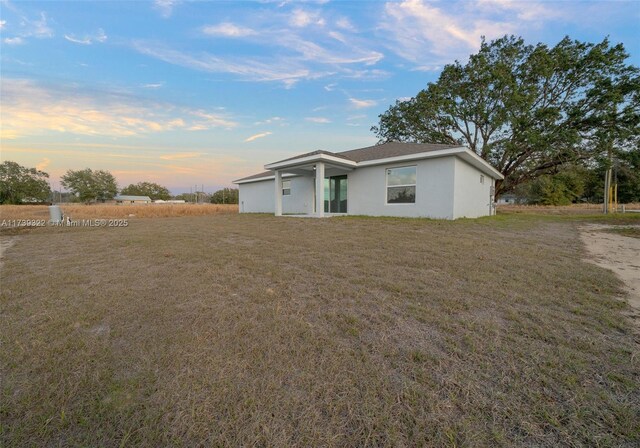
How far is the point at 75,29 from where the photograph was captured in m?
6.62

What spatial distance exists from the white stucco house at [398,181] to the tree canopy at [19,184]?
51703 mm

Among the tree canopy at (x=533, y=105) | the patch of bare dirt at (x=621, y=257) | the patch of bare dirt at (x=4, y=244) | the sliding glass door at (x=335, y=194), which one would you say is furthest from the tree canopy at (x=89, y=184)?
the patch of bare dirt at (x=621, y=257)

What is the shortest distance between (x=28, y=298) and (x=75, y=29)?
7.64m

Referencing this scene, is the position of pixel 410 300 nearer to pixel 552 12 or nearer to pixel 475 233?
pixel 475 233

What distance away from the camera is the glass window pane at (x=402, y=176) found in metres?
10.2

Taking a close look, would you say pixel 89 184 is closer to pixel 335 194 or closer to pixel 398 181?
pixel 335 194

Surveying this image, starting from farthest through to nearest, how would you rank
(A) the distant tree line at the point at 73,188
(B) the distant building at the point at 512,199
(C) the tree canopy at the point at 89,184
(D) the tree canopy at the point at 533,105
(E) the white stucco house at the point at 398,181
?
(C) the tree canopy at the point at 89,184
(B) the distant building at the point at 512,199
(A) the distant tree line at the point at 73,188
(D) the tree canopy at the point at 533,105
(E) the white stucco house at the point at 398,181

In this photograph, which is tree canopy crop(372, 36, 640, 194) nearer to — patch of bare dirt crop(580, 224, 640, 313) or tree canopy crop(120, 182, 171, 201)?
patch of bare dirt crop(580, 224, 640, 313)

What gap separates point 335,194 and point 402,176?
3.64m

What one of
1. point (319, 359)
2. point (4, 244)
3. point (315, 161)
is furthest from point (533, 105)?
point (4, 244)

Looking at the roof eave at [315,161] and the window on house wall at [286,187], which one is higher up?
the roof eave at [315,161]

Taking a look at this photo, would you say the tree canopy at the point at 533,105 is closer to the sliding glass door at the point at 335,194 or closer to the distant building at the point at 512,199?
the sliding glass door at the point at 335,194

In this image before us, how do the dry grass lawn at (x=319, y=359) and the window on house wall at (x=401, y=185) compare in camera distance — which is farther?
the window on house wall at (x=401, y=185)

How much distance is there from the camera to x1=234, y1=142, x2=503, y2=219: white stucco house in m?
9.46
